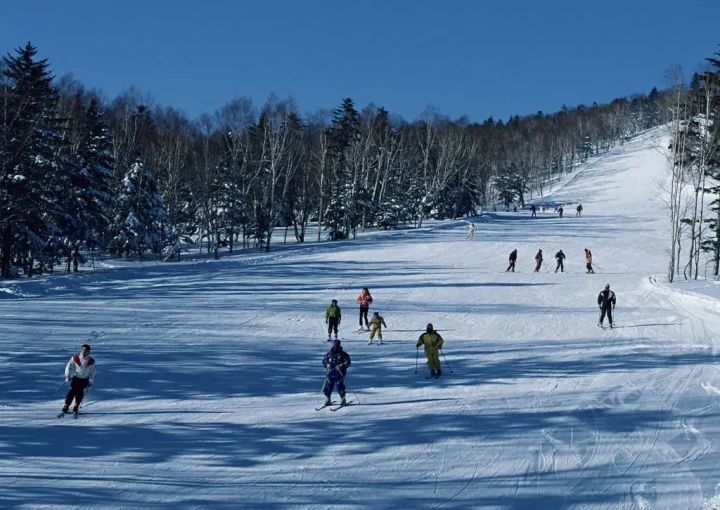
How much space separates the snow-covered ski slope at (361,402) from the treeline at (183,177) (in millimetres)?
7163

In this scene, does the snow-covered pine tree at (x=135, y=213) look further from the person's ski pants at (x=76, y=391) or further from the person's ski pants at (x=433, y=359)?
the person's ski pants at (x=76, y=391)

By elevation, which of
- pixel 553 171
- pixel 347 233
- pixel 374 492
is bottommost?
pixel 374 492

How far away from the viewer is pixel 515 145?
13600 cm

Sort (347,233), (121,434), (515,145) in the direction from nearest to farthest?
(121,434) → (347,233) → (515,145)

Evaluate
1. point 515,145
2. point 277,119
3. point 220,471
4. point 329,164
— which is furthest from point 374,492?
point 515,145

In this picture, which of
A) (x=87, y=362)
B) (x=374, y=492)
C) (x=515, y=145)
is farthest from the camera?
(x=515, y=145)

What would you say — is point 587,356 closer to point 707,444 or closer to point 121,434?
point 707,444

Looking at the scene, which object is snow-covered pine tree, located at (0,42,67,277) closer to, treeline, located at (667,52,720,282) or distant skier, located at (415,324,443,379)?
distant skier, located at (415,324,443,379)

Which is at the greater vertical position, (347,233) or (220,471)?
(347,233)

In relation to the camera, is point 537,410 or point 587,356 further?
point 587,356

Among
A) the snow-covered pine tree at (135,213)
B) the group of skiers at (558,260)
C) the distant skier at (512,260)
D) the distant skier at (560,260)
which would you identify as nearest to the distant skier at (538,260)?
the group of skiers at (558,260)

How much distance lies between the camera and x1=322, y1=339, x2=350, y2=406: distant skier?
12.3 metres

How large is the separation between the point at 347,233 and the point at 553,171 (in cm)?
9811

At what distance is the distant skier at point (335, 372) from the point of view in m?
12.3
